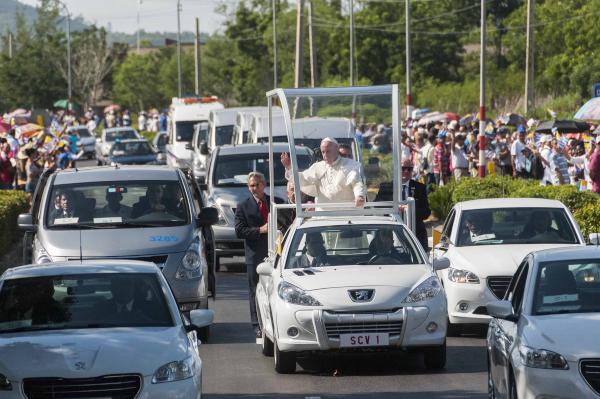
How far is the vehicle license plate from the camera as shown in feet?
41.0

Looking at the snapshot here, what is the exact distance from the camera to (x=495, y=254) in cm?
1533

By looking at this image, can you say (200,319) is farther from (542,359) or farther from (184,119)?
(184,119)

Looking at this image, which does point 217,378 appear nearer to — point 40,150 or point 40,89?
point 40,150

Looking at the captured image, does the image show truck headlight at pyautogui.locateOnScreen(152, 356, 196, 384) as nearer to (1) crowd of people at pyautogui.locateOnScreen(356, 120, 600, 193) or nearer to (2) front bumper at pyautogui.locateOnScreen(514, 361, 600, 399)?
(2) front bumper at pyautogui.locateOnScreen(514, 361, 600, 399)

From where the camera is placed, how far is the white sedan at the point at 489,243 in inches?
591

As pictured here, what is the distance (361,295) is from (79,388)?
4.23 metres

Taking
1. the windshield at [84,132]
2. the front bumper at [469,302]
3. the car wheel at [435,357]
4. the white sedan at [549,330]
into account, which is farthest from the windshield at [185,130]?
the white sedan at [549,330]

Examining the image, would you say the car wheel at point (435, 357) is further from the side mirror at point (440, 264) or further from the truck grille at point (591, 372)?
the truck grille at point (591, 372)

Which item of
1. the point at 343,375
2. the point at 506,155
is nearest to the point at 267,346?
the point at 343,375

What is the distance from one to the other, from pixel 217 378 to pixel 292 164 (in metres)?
4.11

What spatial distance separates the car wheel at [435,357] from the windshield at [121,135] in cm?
5021

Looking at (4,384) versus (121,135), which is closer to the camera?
(4,384)

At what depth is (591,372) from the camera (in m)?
8.79

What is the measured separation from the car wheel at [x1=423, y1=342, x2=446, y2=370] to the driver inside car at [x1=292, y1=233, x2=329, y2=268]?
132 cm
